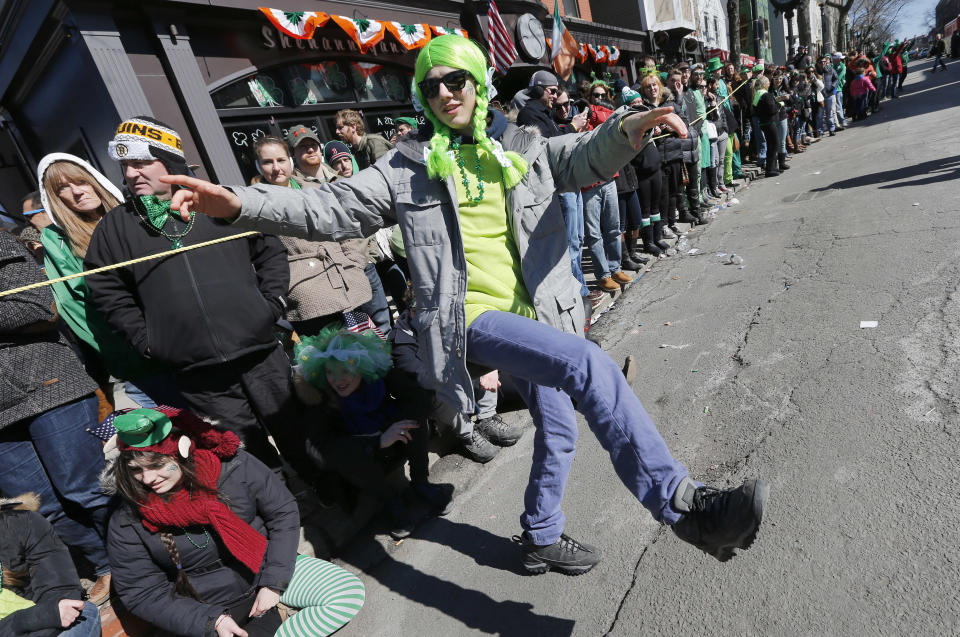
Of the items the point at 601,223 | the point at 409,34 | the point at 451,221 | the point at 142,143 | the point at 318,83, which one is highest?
the point at 409,34

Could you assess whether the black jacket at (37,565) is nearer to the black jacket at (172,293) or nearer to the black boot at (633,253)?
the black jacket at (172,293)

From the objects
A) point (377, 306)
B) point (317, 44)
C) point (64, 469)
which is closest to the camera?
point (64, 469)

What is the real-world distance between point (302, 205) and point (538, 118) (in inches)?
139

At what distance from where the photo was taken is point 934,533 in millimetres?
1914

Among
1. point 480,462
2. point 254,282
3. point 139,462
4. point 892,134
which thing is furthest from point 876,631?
point 892,134

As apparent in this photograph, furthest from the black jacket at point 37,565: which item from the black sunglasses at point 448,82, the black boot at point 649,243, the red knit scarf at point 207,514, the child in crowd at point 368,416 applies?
the black boot at point 649,243

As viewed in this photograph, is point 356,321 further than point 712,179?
No

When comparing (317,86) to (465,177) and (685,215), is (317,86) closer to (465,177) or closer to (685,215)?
(685,215)

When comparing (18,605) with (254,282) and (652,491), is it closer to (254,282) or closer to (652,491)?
(254,282)

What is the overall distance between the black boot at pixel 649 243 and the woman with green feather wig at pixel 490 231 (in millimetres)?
4747

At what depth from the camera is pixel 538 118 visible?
4.75 m

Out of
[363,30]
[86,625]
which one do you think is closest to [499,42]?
[363,30]

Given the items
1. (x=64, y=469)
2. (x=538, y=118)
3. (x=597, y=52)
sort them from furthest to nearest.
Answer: (x=597, y=52) < (x=538, y=118) < (x=64, y=469)

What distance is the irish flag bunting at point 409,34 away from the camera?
836 centimetres
